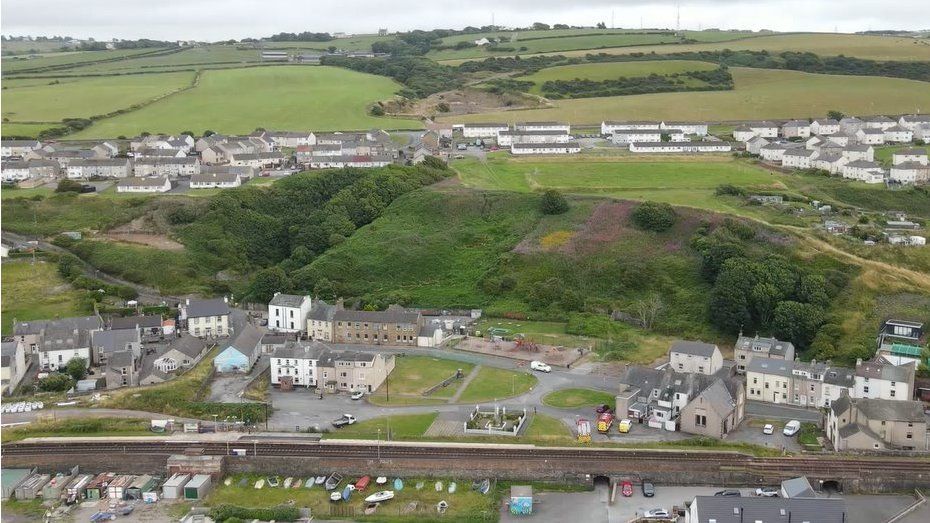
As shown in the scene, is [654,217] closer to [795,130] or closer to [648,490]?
A: [648,490]

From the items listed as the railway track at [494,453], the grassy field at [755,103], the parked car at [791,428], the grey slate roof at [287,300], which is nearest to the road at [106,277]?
the grey slate roof at [287,300]

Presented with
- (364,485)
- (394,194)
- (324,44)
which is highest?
(324,44)

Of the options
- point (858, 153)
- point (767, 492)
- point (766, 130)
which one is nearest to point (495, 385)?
point (767, 492)

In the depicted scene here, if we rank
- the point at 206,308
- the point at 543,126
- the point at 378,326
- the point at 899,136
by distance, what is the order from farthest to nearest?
the point at 543,126 → the point at 899,136 → the point at 206,308 → the point at 378,326

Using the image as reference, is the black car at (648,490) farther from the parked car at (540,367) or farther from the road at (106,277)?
the road at (106,277)

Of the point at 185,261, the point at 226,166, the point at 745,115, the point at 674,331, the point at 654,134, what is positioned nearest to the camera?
the point at 674,331

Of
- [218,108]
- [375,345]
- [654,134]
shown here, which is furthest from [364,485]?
[218,108]

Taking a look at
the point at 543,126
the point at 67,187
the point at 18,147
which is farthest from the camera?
the point at 543,126

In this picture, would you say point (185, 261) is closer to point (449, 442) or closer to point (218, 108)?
point (449, 442)
